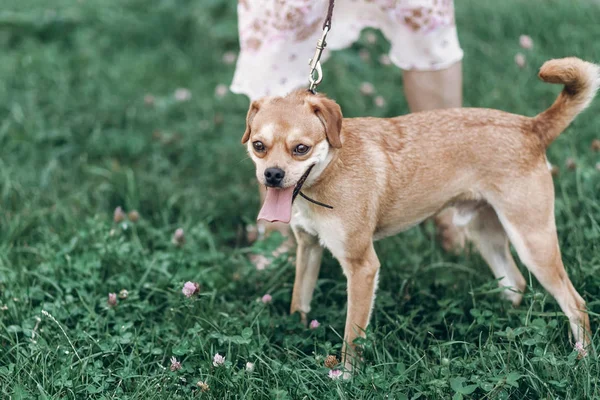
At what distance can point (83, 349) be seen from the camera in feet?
11.1

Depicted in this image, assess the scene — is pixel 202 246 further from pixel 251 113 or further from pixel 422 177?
pixel 422 177

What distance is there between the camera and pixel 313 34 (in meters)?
4.09

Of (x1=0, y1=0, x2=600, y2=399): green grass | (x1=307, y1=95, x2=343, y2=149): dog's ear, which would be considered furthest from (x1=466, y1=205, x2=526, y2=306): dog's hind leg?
(x1=307, y1=95, x2=343, y2=149): dog's ear

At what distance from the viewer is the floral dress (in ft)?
12.9

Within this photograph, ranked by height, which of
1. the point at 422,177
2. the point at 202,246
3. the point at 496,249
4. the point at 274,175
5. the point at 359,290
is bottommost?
the point at 202,246

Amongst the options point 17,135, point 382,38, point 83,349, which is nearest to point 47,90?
point 17,135

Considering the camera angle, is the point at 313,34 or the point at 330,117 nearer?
the point at 330,117

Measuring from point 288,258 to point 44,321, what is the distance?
4.11 feet

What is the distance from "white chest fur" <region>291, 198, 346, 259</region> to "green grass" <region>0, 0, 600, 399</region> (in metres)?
0.44

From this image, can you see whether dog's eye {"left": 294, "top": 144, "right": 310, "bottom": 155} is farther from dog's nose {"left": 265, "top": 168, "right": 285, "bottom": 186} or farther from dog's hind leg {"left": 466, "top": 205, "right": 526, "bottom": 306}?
dog's hind leg {"left": 466, "top": 205, "right": 526, "bottom": 306}

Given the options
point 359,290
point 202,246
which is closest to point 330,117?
point 359,290

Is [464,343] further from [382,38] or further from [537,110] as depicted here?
[382,38]

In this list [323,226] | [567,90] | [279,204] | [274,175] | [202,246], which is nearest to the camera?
[274,175]

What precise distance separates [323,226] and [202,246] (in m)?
1.29
